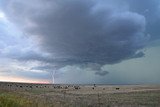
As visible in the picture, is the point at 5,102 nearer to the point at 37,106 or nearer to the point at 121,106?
the point at 37,106

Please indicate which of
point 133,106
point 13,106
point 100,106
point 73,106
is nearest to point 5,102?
point 13,106

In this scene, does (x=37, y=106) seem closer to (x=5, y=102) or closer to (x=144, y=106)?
(x=5, y=102)

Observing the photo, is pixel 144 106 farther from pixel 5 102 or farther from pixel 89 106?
pixel 5 102

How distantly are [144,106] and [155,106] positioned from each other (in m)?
1.22

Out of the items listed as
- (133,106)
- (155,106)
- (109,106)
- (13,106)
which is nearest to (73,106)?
(109,106)

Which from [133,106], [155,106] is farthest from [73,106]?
[155,106]

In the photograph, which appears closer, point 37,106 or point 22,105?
point 22,105

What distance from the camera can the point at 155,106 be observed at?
3534 centimetres

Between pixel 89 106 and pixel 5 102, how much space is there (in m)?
13.8

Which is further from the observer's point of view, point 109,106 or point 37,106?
point 109,106

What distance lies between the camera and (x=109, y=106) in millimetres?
36188

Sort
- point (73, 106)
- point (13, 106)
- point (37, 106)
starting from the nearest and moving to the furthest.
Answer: point (13, 106) → point (37, 106) → point (73, 106)

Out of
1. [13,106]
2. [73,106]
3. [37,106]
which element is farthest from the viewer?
[73,106]

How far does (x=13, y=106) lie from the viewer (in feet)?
76.8
